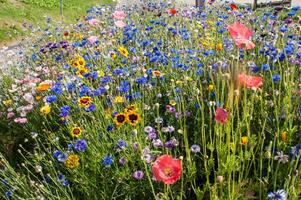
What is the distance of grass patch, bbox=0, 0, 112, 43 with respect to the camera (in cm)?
1286

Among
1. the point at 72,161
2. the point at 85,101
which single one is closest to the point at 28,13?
the point at 85,101

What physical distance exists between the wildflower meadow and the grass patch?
758cm

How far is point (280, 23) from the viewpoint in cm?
489

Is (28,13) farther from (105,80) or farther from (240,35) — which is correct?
(240,35)

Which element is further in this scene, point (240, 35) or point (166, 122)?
point (166, 122)

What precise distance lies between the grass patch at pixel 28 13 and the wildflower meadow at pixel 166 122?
758 cm

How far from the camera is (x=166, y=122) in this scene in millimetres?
3395

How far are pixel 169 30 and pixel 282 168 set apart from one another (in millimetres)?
2637

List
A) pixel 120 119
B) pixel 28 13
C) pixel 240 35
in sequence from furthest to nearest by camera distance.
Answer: pixel 28 13, pixel 120 119, pixel 240 35

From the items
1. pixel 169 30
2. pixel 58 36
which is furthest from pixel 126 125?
pixel 58 36

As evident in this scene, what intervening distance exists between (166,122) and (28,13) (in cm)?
1268

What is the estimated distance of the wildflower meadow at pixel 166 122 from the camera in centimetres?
238

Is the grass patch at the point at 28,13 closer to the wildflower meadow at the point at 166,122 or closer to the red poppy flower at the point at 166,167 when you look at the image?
the wildflower meadow at the point at 166,122

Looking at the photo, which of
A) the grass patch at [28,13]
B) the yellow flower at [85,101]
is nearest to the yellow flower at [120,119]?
the yellow flower at [85,101]
